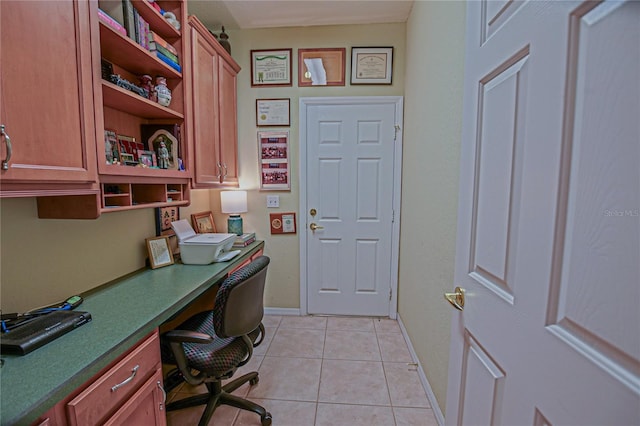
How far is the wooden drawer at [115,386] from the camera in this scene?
0.78 m

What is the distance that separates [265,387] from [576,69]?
6.80 ft

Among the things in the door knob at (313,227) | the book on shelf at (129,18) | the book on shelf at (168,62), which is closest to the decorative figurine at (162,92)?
the book on shelf at (168,62)

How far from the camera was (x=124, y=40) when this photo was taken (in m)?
1.23

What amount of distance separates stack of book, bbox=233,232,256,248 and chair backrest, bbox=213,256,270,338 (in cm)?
100

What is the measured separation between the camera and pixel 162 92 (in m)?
1.56

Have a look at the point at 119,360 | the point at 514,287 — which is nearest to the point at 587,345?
the point at 514,287

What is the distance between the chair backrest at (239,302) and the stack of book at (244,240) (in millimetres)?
998

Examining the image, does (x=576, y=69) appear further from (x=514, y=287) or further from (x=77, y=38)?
(x=77, y=38)

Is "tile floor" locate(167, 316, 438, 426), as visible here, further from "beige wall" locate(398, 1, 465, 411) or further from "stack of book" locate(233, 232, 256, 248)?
"stack of book" locate(233, 232, 256, 248)

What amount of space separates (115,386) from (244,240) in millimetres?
1553

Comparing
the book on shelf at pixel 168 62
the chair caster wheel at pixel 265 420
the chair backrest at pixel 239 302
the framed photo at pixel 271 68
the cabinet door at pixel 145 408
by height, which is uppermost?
the framed photo at pixel 271 68

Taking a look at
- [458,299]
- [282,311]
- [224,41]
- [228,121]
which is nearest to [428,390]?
[458,299]

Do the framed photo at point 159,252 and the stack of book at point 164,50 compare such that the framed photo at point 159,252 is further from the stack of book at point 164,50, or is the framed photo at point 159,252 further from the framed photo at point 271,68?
the framed photo at point 271,68

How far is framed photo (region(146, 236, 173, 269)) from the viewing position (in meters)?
1.73
